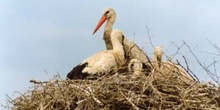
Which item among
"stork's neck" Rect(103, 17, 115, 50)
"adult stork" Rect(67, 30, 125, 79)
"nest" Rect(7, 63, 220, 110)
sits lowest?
"nest" Rect(7, 63, 220, 110)

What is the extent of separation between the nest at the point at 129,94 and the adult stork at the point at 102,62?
1428 millimetres

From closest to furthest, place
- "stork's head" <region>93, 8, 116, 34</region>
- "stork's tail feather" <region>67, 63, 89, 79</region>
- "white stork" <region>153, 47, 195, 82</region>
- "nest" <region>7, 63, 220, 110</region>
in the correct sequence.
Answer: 1. "nest" <region>7, 63, 220, 110</region>
2. "white stork" <region>153, 47, 195, 82</region>
3. "stork's tail feather" <region>67, 63, 89, 79</region>
4. "stork's head" <region>93, 8, 116, 34</region>

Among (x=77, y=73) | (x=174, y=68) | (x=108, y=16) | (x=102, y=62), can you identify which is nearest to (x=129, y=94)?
(x=174, y=68)

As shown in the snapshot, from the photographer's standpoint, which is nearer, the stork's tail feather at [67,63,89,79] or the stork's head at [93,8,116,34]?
the stork's tail feather at [67,63,89,79]

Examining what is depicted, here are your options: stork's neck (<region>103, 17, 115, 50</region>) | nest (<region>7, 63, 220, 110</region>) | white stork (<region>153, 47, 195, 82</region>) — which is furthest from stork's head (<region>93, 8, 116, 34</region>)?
nest (<region>7, 63, 220, 110</region>)

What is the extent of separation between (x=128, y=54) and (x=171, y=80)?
2.04 metres

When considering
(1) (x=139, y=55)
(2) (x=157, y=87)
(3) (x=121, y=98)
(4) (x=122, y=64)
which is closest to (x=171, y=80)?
(2) (x=157, y=87)

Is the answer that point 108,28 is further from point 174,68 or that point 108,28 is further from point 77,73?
point 174,68

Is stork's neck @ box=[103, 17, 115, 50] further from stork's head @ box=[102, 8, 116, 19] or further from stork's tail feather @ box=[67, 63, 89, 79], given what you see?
stork's tail feather @ box=[67, 63, 89, 79]

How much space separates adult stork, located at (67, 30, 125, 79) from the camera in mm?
6801

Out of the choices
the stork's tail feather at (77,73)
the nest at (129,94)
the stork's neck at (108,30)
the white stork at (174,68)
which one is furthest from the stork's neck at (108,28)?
the nest at (129,94)

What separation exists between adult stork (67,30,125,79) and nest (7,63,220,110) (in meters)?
1.43

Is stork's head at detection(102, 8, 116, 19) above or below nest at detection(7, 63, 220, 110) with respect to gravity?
above

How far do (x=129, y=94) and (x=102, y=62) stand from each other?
6.16 feet
